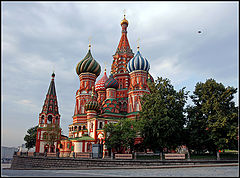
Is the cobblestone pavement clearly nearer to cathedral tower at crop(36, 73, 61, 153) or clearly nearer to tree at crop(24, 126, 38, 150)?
cathedral tower at crop(36, 73, 61, 153)

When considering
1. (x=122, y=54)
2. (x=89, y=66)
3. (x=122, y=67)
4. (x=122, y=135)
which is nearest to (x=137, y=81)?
(x=122, y=67)

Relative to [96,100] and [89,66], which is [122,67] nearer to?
[89,66]

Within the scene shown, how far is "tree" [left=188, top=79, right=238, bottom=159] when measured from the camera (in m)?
24.2

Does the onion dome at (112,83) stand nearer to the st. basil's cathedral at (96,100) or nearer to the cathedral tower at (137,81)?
the st. basil's cathedral at (96,100)

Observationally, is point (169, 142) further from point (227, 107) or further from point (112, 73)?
point (112, 73)

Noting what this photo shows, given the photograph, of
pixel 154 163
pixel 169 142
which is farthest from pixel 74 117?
pixel 154 163

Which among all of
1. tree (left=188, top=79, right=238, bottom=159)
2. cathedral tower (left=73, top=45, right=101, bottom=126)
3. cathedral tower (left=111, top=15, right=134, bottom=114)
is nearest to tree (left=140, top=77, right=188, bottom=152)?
tree (left=188, top=79, right=238, bottom=159)

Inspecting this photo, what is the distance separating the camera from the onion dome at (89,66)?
4850 cm

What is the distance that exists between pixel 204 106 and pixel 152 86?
7.30m

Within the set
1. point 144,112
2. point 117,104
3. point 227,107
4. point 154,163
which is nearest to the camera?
point 154,163

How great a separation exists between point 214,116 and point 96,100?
24.7 metres

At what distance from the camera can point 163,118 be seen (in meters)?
25.6

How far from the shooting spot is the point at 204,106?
26.4 meters

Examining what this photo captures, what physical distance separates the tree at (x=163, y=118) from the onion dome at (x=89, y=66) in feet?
73.9
